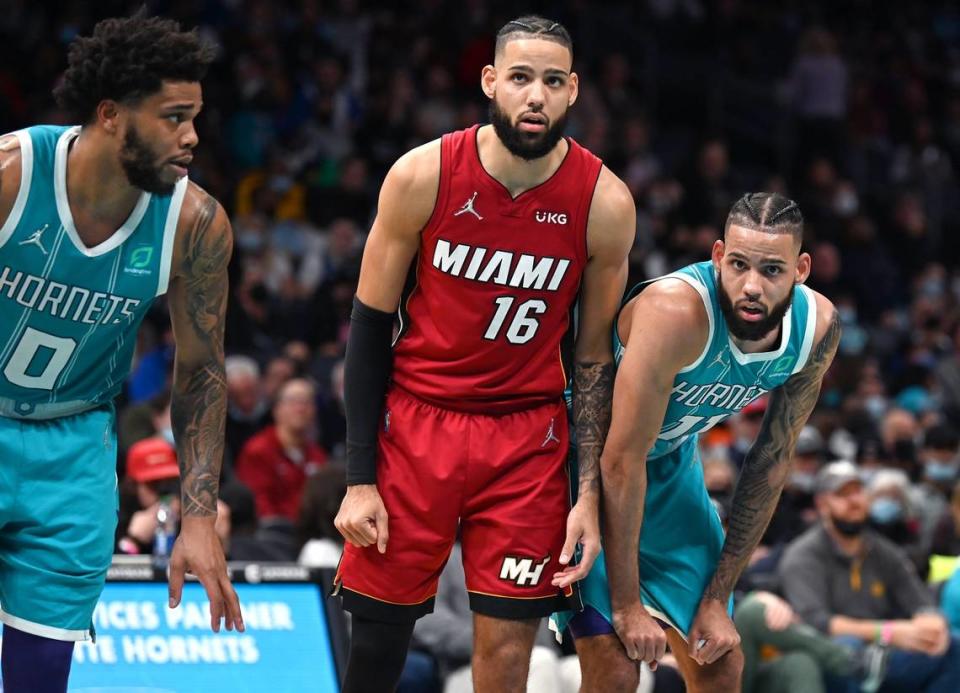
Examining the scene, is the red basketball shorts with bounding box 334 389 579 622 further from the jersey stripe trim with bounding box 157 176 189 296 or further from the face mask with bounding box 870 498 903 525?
the face mask with bounding box 870 498 903 525

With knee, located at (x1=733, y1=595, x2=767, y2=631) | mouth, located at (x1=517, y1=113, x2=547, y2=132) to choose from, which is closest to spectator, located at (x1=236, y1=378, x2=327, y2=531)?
knee, located at (x1=733, y1=595, x2=767, y2=631)

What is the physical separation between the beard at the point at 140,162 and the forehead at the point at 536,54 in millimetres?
1043

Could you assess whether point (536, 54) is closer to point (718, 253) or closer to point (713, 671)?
point (718, 253)

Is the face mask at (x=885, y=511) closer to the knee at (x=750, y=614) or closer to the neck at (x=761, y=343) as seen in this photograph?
the knee at (x=750, y=614)

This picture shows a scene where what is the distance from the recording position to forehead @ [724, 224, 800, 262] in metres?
4.65

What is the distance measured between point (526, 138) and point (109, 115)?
1140 millimetres

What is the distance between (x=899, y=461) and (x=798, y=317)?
660cm

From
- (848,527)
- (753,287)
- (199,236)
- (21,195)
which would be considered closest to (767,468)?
(753,287)

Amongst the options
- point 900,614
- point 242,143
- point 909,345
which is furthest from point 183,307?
point 909,345

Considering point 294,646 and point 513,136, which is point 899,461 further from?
point 513,136

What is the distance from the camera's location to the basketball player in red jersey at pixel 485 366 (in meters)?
4.45

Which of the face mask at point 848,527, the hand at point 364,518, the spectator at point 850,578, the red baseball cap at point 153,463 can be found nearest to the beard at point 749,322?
the hand at point 364,518

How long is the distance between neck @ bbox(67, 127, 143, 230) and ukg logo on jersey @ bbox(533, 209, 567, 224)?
3.74ft

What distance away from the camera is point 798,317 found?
4.86 metres
